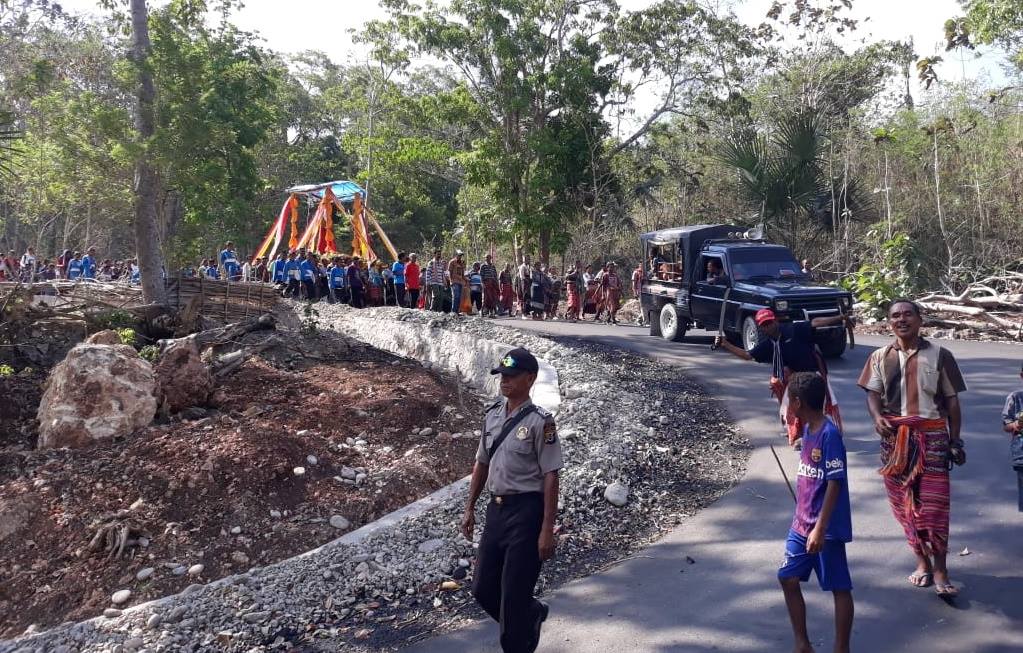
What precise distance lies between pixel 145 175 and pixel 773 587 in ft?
47.3

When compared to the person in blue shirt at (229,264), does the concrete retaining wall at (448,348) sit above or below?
below

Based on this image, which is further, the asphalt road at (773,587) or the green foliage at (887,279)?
the green foliage at (887,279)

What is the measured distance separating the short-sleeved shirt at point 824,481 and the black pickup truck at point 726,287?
8345 millimetres

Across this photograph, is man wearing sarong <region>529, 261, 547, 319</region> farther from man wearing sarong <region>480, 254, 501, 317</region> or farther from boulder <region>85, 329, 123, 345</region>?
boulder <region>85, 329, 123, 345</region>

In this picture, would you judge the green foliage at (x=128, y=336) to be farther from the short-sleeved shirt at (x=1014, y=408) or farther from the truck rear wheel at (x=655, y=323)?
the short-sleeved shirt at (x=1014, y=408)

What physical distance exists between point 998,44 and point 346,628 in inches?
991

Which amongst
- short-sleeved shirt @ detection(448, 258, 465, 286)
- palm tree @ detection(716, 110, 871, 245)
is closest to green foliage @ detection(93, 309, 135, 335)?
short-sleeved shirt @ detection(448, 258, 465, 286)

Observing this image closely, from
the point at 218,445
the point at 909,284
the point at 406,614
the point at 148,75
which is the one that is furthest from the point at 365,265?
the point at 406,614

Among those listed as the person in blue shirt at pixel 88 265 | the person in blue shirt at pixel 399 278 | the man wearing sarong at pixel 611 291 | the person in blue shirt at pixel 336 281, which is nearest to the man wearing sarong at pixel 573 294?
the man wearing sarong at pixel 611 291

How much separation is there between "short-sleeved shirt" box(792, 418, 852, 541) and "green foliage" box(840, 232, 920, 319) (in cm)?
1619

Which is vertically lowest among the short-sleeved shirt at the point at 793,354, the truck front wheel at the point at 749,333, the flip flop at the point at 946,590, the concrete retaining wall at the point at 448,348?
the flip flop at the point at 946,590

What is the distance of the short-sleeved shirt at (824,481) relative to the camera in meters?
4.31

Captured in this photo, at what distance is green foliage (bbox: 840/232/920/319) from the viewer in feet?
64.1

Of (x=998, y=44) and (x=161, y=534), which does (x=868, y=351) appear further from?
(x=998, y=44)
